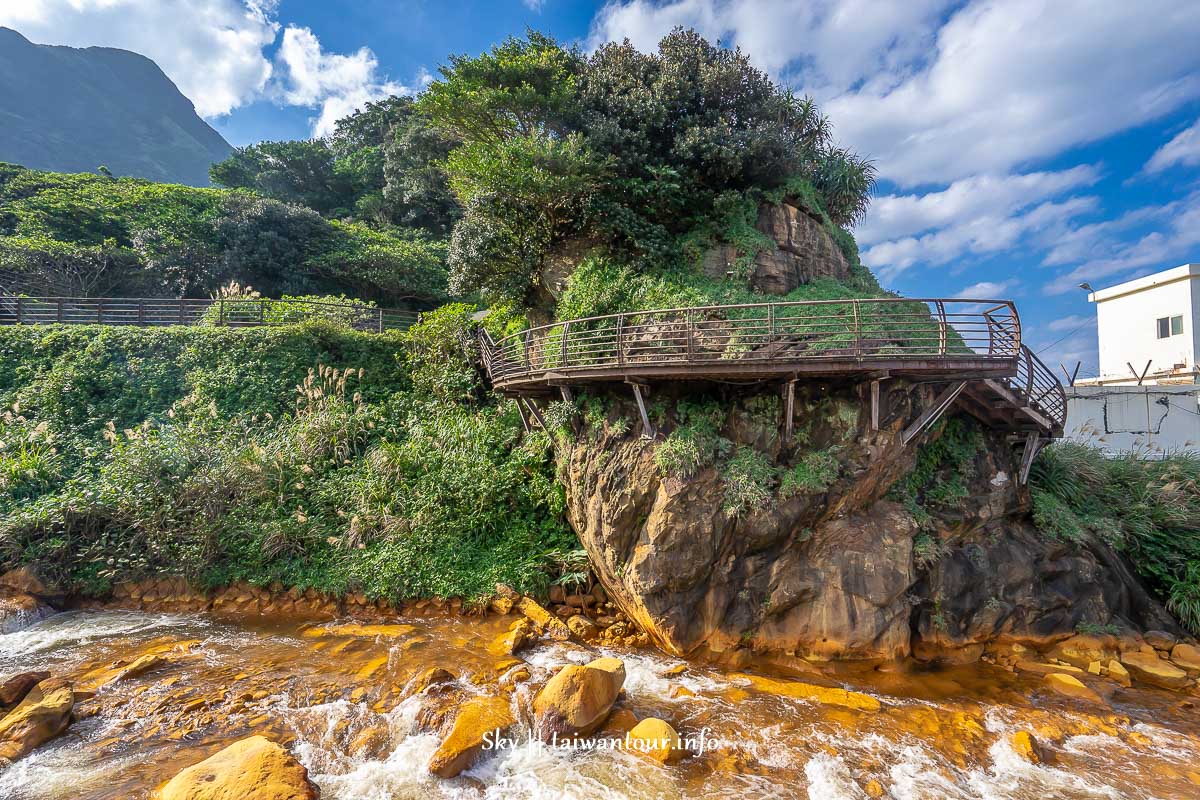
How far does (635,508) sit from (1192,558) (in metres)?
12.2

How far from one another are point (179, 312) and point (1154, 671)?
29047mm

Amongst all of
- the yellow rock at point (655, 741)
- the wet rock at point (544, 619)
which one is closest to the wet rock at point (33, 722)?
the wet rock at point (544, 619)

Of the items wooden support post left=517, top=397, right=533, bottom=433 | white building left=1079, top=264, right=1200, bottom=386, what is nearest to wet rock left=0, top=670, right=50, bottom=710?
wooden support post left=517, top=397, right=533, bottom=433

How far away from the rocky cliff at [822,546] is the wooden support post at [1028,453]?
47.9 inches

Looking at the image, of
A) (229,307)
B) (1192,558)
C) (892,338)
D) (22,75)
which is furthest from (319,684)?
(22,75)

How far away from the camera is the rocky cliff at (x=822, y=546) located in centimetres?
884

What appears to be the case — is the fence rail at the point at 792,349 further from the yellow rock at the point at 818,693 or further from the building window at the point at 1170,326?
the building window at the point at 1170,326

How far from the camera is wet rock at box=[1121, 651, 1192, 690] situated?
8.53 meters

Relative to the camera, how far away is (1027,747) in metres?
6.70

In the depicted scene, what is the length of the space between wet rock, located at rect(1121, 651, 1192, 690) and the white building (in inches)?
612

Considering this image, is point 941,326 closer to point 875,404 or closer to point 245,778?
Result: point 875,404

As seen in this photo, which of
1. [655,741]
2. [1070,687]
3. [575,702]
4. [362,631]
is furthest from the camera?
[362,631]

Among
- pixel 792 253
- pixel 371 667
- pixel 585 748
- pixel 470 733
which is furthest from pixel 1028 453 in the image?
pixel 371 667

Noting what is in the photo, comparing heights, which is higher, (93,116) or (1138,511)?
(93,116)
